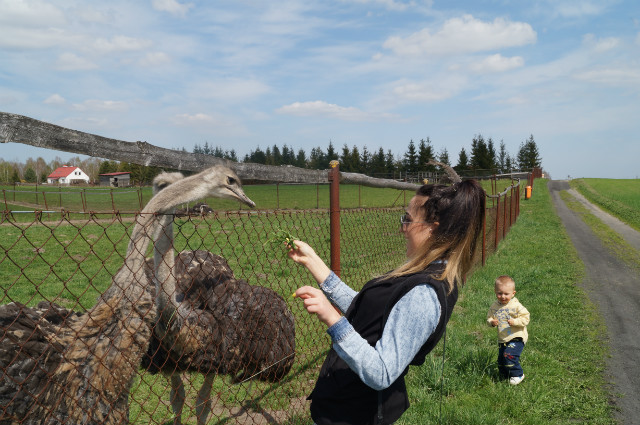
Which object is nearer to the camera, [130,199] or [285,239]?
[285,239]

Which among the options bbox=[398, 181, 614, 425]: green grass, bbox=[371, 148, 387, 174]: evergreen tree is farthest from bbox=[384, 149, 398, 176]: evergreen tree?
bbox=[398, 181, 614, 425]: green grass

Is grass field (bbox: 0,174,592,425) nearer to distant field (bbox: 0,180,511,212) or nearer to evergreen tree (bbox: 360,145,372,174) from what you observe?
distant field (bbox: 0,180,511,212)

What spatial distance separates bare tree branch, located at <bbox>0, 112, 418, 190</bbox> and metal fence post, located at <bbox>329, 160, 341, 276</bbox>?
22 centimetres

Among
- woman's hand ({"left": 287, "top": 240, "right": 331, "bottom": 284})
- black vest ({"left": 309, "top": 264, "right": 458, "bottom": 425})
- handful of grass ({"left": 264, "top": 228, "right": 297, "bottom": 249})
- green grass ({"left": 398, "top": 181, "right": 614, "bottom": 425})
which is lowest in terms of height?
green grass ({"left": 398, "top": 181, "right": 614, "bottom": 425})

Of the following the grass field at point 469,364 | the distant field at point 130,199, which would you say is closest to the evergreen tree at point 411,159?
the distant field at point 130,199

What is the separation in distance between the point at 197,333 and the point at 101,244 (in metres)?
10.8

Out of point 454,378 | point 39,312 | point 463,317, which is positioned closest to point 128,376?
point 39,312

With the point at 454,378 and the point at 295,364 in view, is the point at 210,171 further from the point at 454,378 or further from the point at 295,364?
the point at 454,378

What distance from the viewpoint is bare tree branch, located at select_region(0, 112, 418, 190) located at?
222 centimetres

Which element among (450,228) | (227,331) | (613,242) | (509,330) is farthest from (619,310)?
(613,242)

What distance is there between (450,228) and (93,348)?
2379 mm

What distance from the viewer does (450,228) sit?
2113mm

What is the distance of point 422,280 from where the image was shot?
1.92 m

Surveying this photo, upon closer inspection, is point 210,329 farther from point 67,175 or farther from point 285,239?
point 67,175
